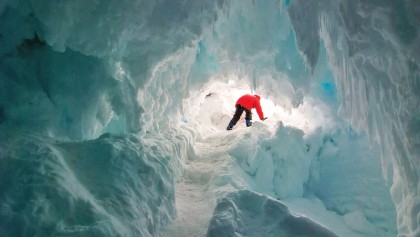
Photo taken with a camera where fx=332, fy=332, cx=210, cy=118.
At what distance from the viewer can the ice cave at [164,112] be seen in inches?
131

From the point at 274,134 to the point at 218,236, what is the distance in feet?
17.1

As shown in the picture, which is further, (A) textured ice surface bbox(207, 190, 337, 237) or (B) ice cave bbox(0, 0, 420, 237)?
(A) textured ice surface bbox(207, 190, 337, 237)

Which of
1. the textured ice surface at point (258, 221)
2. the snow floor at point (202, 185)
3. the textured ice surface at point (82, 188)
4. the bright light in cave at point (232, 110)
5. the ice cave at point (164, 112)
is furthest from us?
the bright light in cave at point (232, 110)

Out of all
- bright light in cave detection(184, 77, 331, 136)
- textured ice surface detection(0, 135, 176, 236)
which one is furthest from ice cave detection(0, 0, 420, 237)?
bright light in cave detection(184, 77, 331, 136)

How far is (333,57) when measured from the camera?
5410mm

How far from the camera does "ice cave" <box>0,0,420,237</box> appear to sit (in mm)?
3338

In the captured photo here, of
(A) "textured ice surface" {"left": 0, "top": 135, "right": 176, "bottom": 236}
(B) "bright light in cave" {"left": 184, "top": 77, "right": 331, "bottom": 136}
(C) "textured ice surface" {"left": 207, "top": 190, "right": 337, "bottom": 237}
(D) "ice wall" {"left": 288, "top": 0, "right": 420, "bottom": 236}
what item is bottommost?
(C) "textured ice surface" {"left": 207, "top": 190, "right": 337, "bottom": 237}

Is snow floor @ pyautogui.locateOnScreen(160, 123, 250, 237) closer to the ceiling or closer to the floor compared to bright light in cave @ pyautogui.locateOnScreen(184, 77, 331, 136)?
closer to the floor

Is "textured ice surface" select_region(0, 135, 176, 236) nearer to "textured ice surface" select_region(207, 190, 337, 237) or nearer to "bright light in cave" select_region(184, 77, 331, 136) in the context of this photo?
"textured ice surface" select_region(207, 190, 337, 237)

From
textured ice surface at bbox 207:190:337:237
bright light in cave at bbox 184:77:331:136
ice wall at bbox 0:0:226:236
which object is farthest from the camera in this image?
bright light in cave at bbox 184:77:331:136

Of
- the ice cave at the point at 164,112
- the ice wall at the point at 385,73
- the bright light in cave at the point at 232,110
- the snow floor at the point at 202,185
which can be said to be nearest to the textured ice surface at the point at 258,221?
the ice cave at the point at 164,112

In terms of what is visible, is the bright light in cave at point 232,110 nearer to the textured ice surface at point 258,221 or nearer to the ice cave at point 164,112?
the ice cave at point 164,112

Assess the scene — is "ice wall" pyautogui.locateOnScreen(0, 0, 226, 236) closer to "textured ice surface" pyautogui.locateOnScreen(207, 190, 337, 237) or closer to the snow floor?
the snow floor

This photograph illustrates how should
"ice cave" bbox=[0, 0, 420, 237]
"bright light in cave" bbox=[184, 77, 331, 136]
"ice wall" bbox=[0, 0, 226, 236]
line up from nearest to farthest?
"ice wall" bbox=[0, 0, 226, 236], "ice cave" bbox=[0, 0, 420, 237], "bright light in cave" bbox=[184, 77, 331, 136]
